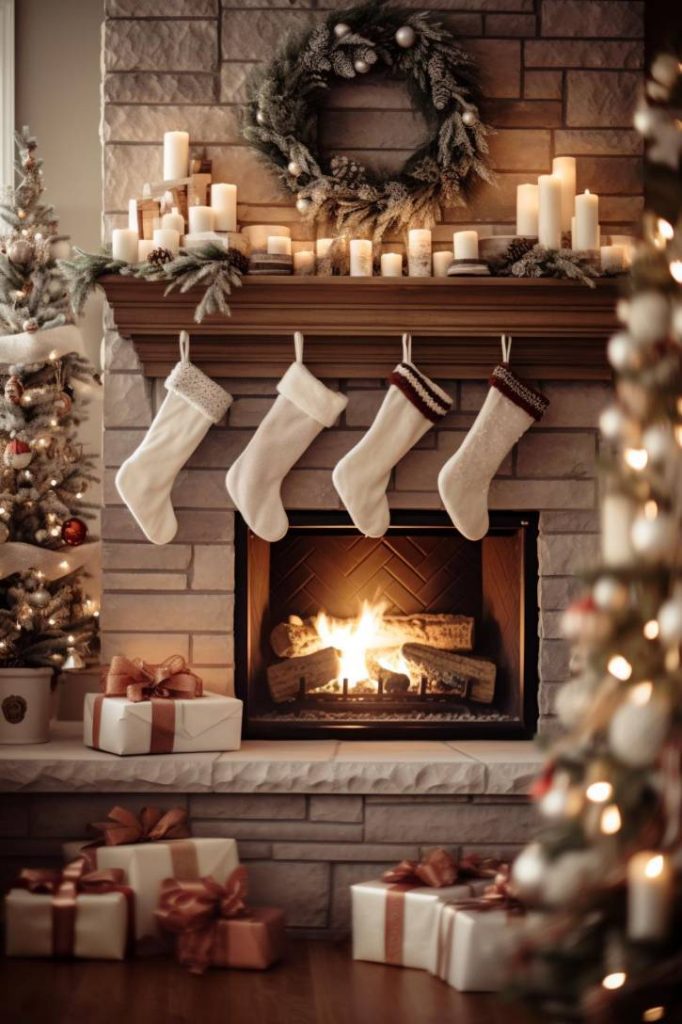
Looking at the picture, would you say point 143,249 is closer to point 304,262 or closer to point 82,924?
point 304,262

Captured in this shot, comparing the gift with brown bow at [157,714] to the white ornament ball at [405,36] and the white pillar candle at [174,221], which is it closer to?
the white pillar candle at [174,221]

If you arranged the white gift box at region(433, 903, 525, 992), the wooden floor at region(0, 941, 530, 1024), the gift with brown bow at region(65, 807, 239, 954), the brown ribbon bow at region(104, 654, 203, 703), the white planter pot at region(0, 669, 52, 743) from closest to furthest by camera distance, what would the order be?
the wooden floor at region(0, 941, 530, 1024)
the white gift box at region(433, 903, 525, 992)
the gift with brown bow at region(65, 807, 239, 954)
the brown ribbon bow at region(104, 654, 203, 703)
the white planter pot at region(0, 669, 52, 743)

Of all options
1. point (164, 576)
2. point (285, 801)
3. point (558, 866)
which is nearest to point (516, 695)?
point (285, 801)

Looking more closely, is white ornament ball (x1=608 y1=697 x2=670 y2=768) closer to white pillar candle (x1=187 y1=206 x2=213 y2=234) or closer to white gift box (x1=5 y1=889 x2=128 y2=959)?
white gift box (x1=5 y1=889 x2=128 y2=959)

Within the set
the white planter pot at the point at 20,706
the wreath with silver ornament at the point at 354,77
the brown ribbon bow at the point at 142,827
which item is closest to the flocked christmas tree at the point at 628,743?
the brown ribbon bow at the point at 142,827

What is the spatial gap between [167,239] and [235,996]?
1755 mm

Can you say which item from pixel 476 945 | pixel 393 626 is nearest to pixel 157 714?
pixel 393 626

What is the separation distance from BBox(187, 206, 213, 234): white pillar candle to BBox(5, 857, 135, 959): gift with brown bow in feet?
5.14

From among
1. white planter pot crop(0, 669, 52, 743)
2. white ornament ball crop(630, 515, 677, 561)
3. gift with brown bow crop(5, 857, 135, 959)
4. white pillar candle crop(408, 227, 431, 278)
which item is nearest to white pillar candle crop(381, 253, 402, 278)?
white pillar candle crop(408, 227, 431, 278)

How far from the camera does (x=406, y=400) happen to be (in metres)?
3.31

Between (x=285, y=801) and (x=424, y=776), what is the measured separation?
0.33 m

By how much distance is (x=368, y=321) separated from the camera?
3271 millimetres

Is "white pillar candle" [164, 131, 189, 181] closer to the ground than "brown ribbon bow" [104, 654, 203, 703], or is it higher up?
higher up

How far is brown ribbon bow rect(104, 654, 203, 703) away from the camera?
320cm
